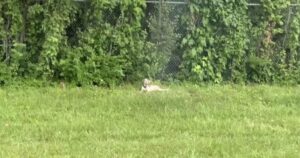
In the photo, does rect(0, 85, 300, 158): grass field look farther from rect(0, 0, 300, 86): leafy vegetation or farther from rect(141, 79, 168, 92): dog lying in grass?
rect(0, 0, 300, 86): leafy vegetation

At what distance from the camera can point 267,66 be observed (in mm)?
9609

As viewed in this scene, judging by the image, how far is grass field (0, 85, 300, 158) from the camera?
20.8 feet

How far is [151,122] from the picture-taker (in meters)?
7.25

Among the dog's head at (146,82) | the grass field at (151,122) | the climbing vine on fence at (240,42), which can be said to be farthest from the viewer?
the climbing vine on fence at (240,42)

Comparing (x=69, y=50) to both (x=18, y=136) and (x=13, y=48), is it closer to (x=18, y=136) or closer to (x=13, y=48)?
(x=13, y=48)

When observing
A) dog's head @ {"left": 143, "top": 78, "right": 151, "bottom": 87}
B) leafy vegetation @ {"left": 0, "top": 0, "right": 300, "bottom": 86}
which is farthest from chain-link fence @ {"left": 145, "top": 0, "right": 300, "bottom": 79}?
dog's head @ {"left": 143, "top": 78, "right": 151, "bottom": 87}

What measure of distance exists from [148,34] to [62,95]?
5.64 ft

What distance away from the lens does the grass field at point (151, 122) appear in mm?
6336

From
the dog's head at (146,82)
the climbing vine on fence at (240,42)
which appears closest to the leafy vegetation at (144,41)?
the climbing vine on fence at (240,42)

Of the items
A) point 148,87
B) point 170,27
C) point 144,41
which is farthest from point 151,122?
point 170,27

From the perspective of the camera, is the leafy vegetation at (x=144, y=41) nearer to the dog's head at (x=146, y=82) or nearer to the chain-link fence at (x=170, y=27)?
the chain-link fence at (x=170, y=27)

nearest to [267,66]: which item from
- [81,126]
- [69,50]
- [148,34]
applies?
[148,34]

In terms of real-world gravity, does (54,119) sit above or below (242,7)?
below

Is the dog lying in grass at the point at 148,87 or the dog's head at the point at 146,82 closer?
the dog lying in grass at the point at 148,87
